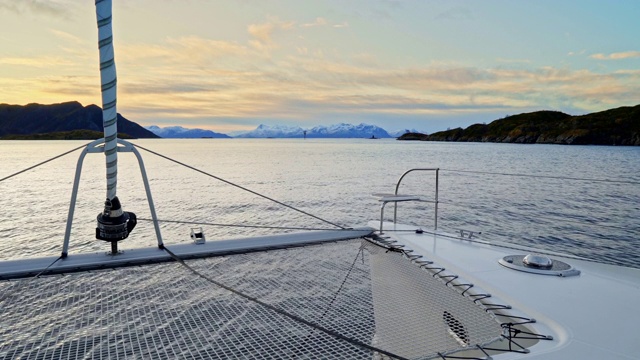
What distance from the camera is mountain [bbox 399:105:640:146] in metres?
132

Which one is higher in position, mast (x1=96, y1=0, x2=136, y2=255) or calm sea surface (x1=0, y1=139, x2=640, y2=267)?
mast (x1=96, y1=0, x2=136, y2=255)

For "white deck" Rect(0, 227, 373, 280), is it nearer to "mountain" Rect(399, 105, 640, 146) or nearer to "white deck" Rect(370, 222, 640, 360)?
"white deck" Rect(370, 222, 640, 360)

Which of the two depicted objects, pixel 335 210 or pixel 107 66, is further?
pixel 335 210

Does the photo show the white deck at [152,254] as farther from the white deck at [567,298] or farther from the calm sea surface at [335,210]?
the calm sea surface at [335,210]

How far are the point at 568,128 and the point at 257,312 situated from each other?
540 feet

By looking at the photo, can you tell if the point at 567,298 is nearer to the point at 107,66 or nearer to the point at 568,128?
the point at 107,66

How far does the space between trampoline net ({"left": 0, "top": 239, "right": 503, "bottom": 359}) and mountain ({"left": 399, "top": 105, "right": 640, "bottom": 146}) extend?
15557cm

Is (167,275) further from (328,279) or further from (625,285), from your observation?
(625,285)

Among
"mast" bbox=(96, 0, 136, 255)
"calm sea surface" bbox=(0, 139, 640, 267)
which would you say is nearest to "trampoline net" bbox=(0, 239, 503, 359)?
"mast" bbox=(96, 0, 136, 255)

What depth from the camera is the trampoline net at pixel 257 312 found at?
3424mm

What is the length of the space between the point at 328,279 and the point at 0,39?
7150 millimetres

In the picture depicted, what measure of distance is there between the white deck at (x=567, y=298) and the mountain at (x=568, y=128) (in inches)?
6097

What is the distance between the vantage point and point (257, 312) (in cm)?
524

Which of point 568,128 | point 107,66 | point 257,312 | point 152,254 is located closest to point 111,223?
point 152,254
